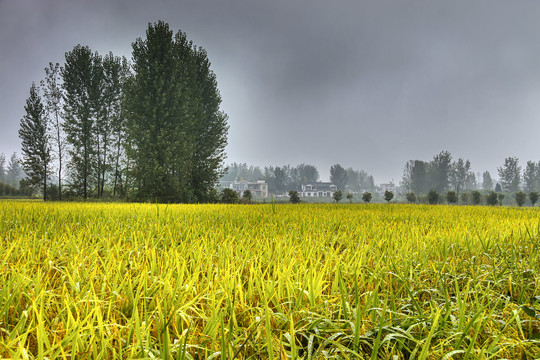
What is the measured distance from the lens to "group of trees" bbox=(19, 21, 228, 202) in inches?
814

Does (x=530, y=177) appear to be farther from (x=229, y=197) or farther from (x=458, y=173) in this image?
(x=229, y=197)

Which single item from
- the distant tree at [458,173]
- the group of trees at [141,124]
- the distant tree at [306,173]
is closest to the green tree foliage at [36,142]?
the group of trees at [141,124]

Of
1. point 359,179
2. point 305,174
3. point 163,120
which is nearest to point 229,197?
point 163,120

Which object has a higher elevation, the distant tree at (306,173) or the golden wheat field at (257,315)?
the distant tree at (306,173)

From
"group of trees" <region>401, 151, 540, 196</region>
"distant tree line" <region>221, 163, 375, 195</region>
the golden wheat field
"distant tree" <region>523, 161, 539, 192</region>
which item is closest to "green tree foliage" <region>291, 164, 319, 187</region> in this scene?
"distant tree line" <region>221, 163, 375, 195</region>

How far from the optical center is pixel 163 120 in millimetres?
21375

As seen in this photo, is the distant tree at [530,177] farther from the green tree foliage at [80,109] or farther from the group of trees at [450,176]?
the green tree foliage at [80,109]

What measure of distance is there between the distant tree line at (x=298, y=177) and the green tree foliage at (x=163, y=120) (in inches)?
2660

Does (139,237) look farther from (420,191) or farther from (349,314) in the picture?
(420,191)

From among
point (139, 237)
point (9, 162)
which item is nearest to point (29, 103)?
point (139, 237)

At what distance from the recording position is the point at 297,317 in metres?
1.56

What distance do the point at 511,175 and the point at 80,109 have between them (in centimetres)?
9397

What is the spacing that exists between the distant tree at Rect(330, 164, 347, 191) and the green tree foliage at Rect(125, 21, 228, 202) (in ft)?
301

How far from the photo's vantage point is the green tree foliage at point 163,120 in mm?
20344
